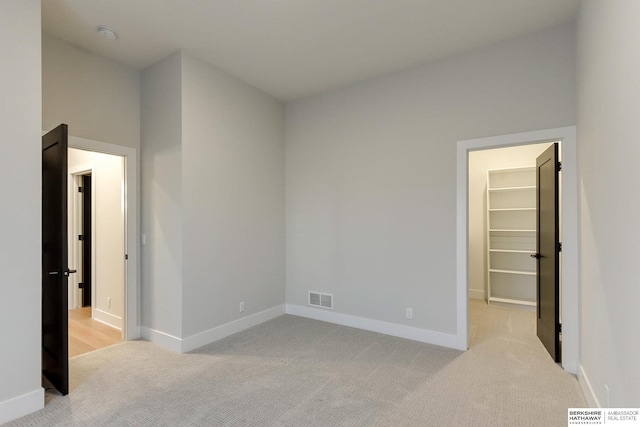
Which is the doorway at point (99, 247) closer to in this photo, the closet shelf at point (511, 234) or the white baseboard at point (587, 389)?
the white baseboard at point (587, 389)

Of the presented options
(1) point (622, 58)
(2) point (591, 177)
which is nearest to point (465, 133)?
(2) point (591, 177)

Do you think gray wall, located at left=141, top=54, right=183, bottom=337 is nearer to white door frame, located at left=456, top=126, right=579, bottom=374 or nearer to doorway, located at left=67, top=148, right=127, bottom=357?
doorway, located at left=67, top=148, right=127, bottom=357

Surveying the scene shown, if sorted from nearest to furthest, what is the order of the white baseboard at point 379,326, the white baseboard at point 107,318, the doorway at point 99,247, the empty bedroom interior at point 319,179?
the empty bedroom interior at point 319,179, the white baseboard at point 379,326, the doorway at point 99,247, the white baseboard at point 107,318

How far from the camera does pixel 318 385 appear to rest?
2.50m

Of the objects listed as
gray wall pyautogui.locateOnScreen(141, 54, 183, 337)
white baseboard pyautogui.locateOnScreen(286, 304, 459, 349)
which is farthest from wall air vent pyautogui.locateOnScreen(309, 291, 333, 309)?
gray wall pyautogui.locateOnScreen(141, 54, 183, 337)

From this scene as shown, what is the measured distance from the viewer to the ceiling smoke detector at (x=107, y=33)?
9.09 ft

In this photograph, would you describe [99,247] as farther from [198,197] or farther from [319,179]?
[319,179]

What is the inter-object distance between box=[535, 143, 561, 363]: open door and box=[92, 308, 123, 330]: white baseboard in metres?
4.77

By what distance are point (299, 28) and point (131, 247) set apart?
2853mm
